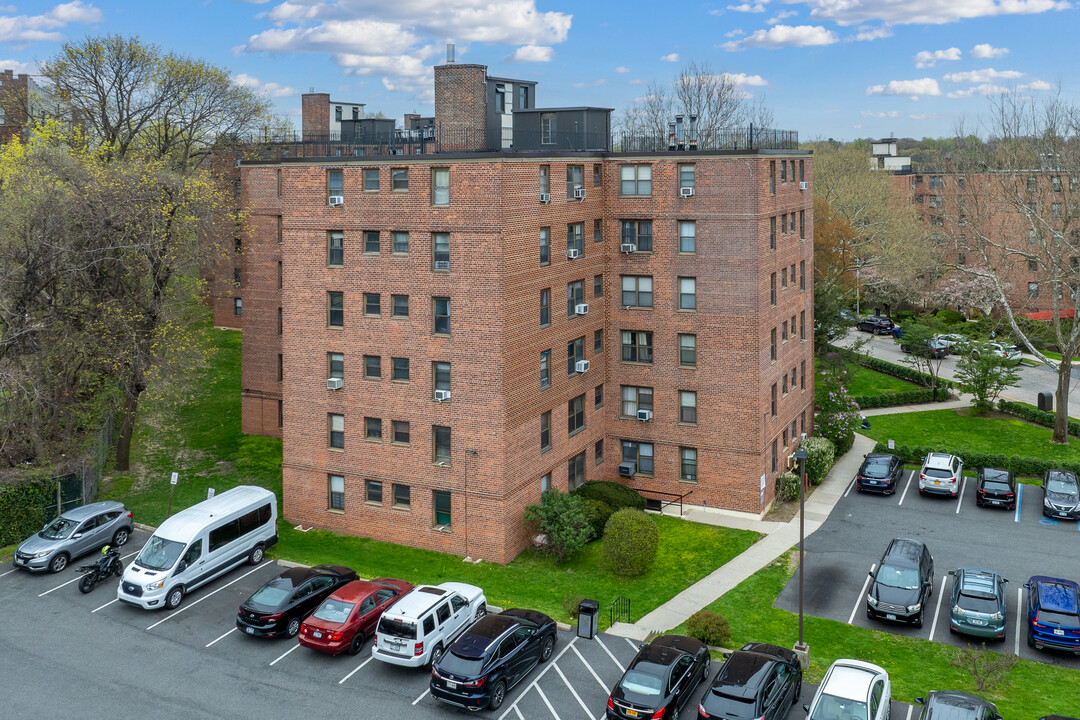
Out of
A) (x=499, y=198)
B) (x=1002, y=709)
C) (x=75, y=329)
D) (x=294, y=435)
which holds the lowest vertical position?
(x=1002, y=709)

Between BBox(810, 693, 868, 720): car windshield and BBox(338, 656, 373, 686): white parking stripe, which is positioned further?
BBox(338, 656, 373, 686): white parking stripe

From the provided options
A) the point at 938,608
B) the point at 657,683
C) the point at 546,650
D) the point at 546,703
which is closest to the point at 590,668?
the point at 546,650

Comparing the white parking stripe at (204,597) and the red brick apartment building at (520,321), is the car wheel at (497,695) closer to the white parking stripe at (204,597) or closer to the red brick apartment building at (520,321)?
the red brick apartment building at (520,321)

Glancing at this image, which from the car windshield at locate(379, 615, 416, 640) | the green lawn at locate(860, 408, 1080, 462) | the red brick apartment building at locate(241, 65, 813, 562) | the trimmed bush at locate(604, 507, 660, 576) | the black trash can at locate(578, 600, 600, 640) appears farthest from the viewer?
the green lawn at locate(860, 408, 1080, 462)

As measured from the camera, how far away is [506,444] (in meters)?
32.8

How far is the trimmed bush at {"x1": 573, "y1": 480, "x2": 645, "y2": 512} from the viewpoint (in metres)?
37.0

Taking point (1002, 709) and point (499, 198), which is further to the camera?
point (499, 198)

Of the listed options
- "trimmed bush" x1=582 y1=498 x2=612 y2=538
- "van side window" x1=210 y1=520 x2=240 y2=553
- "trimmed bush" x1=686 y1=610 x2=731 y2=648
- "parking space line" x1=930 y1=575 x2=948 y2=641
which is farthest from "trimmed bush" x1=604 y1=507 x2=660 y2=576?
"van side window" x1=210 y1=520 x2=240 y2=553

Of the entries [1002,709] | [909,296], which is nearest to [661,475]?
[1002,709]

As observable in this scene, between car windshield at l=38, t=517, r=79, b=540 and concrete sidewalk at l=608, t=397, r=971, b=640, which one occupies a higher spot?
car windshield at l=38, t=517, r=79, b=540

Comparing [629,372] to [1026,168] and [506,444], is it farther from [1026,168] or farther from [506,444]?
[1026,168]

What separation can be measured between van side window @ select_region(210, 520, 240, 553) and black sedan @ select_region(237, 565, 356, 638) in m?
3.88

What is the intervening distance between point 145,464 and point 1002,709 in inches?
1520

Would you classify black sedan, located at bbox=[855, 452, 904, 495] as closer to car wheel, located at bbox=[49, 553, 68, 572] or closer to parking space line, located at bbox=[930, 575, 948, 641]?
parking space line, located at bbox=[930, 575, 948, 641]
